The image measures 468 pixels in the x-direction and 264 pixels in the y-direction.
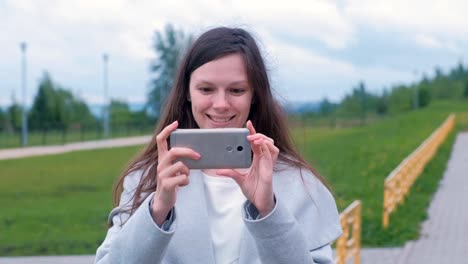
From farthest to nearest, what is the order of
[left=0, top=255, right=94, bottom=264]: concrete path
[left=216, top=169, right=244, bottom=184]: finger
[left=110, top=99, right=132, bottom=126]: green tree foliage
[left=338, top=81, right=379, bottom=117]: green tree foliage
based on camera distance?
[left=338, top=81, right=379, bottom=117]: green tree foliage, [left=110, top=99, right=132, bottom=126]: green tree foliage, [left=0, top=255, right=94, bottom=264]: concrete path, [left=216, top=169, right=244, bottom=184]: finger

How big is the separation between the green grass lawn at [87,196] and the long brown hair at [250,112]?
23 centimetres

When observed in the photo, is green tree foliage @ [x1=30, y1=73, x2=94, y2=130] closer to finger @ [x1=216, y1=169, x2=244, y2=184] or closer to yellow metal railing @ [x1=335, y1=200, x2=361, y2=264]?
yellow metal railing @ [x1=335, y1=200, x2=361, y2=264]

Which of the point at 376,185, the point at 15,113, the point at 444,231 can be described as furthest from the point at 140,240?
the point at 15,113

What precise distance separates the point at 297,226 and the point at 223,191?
0.28m

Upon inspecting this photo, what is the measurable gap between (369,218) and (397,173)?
1.34 metres

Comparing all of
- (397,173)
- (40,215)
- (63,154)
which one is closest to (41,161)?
(63,154)

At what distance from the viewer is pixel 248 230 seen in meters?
2.12

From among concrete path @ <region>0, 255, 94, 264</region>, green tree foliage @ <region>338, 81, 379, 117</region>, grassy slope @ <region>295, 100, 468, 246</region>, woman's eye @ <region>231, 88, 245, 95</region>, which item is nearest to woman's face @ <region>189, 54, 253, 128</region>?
woman's eye @ <region>231, 88, 245, 95</region>

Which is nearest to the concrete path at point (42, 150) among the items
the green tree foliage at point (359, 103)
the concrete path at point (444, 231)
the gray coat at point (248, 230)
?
the concrete path at point (444, 231)

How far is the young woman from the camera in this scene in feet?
6.75

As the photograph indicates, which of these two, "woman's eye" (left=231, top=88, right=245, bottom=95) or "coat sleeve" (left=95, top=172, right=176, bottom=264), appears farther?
"woman's eye" (left=231, top=88, right=245, bottom=95)

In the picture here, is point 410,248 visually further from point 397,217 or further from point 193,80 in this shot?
point 193,80

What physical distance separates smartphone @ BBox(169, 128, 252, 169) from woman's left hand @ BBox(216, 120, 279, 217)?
0.03 meters

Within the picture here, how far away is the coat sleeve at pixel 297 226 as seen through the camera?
2057 mm
